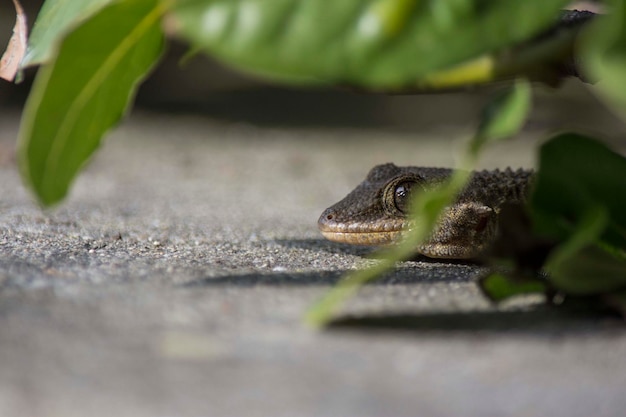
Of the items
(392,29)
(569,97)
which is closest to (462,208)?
(392,29)

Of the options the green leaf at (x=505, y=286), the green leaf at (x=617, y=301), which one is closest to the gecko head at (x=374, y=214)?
the green leaf at (x=505, y=286)

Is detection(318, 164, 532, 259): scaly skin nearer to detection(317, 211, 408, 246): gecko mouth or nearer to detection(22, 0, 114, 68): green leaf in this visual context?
detection(317, 211, 408, 246): gecko mouth

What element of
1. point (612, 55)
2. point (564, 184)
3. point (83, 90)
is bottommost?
point (83, 90)

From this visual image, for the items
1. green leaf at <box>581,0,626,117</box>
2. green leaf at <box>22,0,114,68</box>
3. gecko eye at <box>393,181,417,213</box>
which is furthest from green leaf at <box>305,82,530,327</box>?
gecko eye at <box>393,181,417,213</box>

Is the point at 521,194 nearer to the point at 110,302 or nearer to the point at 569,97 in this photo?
the point at 110,302

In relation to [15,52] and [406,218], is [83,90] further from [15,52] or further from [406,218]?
[406,218]

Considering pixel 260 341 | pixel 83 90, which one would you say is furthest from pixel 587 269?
pixel 83 90
